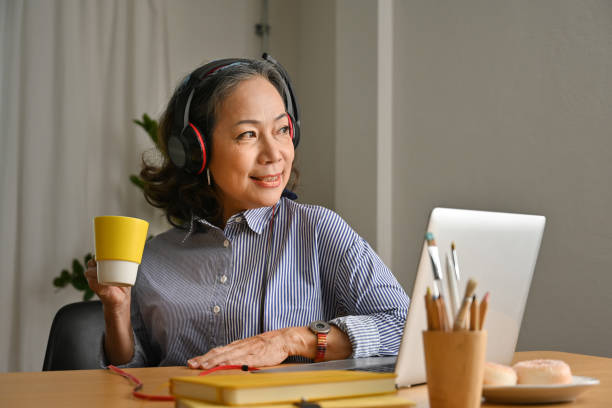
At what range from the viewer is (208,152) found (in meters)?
1.57

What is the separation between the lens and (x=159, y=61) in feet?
10.6

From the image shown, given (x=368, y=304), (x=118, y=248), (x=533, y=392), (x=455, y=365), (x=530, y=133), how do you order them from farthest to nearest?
1. (x=530, y=133)
2. (x=368, y=304)
3. (x=118, y=248)
4. (x=533, y=392)
5. (x=455, y=365)

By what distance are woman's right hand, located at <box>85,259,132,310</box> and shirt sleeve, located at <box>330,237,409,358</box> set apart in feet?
1.46

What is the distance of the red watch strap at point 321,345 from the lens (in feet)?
4.00

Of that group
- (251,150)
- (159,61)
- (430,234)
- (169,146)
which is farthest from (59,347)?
(159,61)

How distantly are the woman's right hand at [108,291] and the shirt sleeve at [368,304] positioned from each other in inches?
17.6

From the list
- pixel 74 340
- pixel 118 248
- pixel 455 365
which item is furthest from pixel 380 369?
pixel 74 340

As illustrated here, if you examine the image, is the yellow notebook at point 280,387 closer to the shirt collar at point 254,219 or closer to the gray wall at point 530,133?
the shirt collar at point 254,219

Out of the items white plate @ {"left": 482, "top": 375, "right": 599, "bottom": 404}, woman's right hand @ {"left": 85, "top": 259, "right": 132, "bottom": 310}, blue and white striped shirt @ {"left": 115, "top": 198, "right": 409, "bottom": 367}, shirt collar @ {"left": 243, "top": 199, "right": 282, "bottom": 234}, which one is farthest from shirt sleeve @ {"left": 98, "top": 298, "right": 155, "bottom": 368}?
white plate @ {"left": 482, "top": 375, "right": 599, "bottom": 404}

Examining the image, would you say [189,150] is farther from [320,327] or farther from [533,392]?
[533,392]

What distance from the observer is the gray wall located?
186 centimetres

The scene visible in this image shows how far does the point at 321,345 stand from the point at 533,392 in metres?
0.58

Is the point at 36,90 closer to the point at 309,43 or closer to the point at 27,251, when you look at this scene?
the point at 27,251

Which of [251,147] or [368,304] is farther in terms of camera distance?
[251,147]
